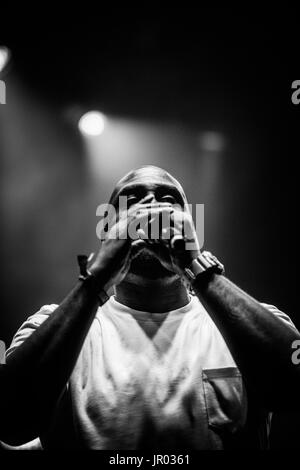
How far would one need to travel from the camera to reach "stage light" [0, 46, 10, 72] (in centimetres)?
252

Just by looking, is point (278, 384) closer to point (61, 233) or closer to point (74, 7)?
point (61, 233)

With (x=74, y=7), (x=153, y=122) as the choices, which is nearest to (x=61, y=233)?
(x=153, y=122)

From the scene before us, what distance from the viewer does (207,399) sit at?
1153 millimetres

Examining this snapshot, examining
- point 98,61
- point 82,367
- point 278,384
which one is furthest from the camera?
point 98,61

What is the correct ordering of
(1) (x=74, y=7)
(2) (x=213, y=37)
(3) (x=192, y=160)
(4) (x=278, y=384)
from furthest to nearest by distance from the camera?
(3) (x=192, y=160)
(2) (x=213, y=37)
(1) (x=74, y=7)
(4) (x=278, y=384)

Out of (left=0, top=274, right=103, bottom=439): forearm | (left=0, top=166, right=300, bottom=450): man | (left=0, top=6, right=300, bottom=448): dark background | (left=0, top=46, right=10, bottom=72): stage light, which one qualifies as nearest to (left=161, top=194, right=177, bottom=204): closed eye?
(left=0, top=166, right=300, bottom=450): man

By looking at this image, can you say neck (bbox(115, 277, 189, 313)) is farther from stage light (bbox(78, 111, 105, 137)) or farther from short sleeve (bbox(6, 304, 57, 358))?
stage light (bbox(78, 111, 105, 137))

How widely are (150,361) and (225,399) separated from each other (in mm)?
318

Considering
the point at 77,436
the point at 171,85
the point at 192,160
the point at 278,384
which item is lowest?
the point at 77,436

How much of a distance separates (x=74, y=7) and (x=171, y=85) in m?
1.00

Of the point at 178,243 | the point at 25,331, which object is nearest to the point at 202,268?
the point at 178,243

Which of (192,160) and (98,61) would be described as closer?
(98,61)

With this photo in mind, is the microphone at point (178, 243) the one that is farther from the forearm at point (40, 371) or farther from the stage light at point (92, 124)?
the stage light at point (92, 124)

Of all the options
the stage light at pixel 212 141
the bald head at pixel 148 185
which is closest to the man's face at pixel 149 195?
the bald head at pixel 148 185
